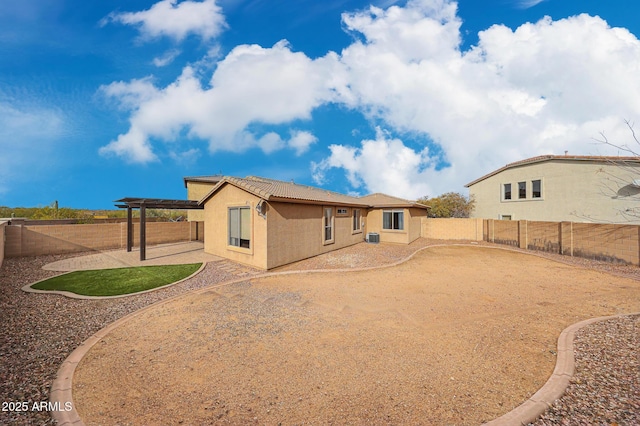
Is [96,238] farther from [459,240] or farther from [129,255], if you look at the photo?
[459,240]

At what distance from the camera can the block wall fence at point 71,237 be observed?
12.2 meters

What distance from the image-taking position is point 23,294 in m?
7.23

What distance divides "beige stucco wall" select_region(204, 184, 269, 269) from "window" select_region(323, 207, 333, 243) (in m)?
4.47

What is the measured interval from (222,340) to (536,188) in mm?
24859

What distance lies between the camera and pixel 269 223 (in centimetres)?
1015

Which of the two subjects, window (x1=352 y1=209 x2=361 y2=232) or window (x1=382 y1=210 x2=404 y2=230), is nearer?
window (x1=352 y1=209 x2=361 y2=232)

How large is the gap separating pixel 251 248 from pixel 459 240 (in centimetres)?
1667

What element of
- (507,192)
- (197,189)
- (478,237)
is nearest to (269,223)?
(478,237)

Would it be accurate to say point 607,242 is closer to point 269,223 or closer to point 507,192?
point 507,192

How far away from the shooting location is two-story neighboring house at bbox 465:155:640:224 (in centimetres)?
1573

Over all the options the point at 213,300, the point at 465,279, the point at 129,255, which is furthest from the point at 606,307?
the point at 129,255

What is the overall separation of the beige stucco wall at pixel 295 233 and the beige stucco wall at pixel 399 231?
5.11 metres

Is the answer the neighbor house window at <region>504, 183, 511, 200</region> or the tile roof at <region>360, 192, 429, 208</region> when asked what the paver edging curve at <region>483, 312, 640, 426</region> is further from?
the neighbor house window at <region>504, 183, 511, 200</region>

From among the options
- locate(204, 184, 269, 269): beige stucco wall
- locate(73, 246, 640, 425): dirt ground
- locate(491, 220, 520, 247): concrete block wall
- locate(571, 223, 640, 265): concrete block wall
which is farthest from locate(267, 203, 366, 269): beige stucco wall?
locate(571, 223, 640, 265): concrete block wall
